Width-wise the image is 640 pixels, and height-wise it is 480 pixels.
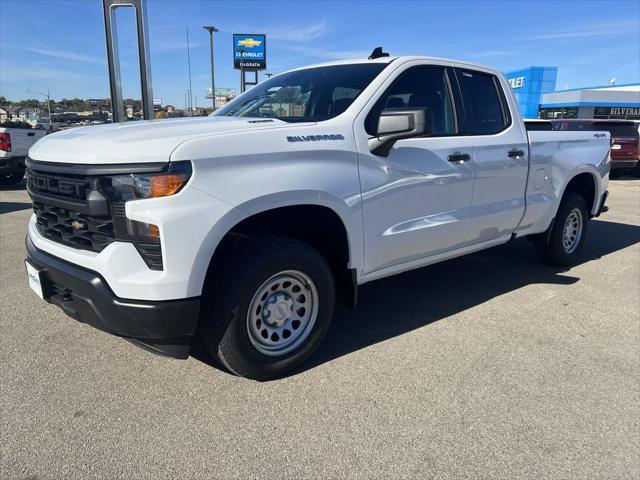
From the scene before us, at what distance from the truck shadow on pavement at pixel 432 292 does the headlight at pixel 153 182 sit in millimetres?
1344

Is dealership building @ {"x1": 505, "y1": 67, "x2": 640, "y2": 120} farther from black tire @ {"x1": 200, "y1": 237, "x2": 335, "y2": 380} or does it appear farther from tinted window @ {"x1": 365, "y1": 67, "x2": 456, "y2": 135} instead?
black tire @ {"x1": 200, "y1": 237, "x2": 335, "y2": 380}

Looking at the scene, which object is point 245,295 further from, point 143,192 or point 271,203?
point 143,192

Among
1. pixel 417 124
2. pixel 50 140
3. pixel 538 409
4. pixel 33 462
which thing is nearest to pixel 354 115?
pixel 417 124

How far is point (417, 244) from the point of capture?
3.75 meters

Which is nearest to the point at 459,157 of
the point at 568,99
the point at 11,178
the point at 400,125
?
the point at 400,125

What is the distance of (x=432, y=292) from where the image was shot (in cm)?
485

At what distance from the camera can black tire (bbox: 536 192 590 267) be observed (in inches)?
216

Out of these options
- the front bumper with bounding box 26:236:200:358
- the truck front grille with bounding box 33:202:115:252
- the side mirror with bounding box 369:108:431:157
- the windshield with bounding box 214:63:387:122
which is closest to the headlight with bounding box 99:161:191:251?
the truck front grille with bounding box 33:202:115:252

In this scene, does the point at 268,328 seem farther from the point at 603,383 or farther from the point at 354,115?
the point at 603,383

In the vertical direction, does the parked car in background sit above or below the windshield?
below

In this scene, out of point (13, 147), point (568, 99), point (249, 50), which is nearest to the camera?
point (13, 147)

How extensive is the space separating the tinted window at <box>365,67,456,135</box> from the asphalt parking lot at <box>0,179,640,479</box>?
160 centimetres

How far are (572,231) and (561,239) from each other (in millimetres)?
416

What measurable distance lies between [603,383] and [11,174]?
12.4 metres
